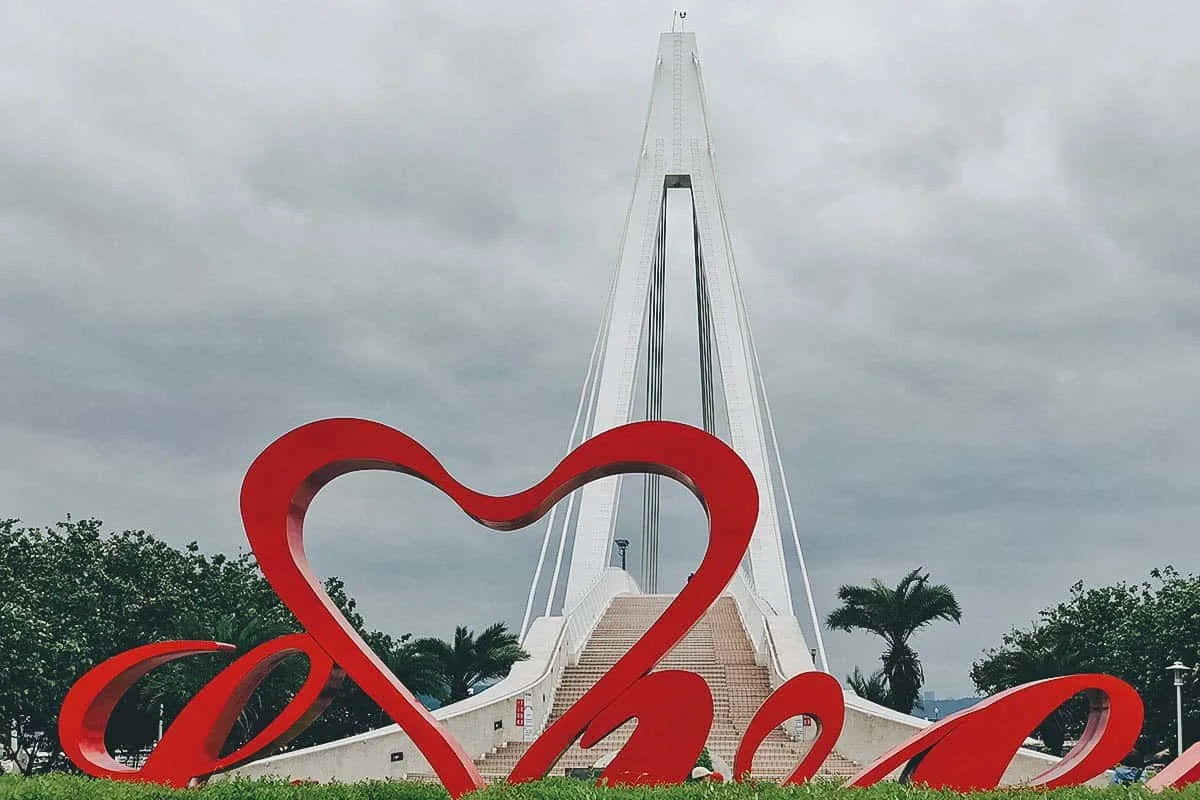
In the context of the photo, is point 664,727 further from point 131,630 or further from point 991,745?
point 131,630

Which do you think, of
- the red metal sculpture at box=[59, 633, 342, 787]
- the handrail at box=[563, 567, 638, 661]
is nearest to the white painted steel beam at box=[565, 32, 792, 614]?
the handrail at box=[563, 567, 638, 661]

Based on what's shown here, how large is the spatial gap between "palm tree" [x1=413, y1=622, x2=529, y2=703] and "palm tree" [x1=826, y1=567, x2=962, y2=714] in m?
6.86

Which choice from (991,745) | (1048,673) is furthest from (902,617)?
(991,745)

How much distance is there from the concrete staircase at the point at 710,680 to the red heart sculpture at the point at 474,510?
551 cm

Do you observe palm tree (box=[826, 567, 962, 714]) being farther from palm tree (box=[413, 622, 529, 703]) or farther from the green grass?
the green grass

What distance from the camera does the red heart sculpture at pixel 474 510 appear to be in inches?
393

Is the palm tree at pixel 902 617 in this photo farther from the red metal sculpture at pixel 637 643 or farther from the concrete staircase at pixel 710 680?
the red metal sculpture at pixel 637 643

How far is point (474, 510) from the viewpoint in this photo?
10.1 m

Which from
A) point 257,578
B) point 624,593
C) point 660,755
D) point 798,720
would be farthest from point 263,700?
point 660,755

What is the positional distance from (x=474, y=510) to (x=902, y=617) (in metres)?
17.6

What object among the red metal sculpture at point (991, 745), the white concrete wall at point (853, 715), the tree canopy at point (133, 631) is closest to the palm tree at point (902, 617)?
the white concrete wall at point (853, 715)

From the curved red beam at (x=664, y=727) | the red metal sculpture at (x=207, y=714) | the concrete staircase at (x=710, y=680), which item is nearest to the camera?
the curved red beam at (x=664, y=727)

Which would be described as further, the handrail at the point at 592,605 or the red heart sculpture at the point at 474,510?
the handrail at the point at 592,605

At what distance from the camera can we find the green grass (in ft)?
28.9
